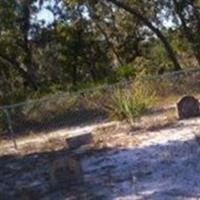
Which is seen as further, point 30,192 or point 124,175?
Answer: point 30,192

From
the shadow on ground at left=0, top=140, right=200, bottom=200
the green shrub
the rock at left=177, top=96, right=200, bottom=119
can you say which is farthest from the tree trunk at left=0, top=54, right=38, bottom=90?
the shadow on ground at left=0, top=140, right=200, bottom=200

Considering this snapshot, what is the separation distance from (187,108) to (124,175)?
15.6 ft

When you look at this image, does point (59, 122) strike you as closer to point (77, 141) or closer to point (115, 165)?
point (77, 141)

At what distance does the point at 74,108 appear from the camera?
58.4ft

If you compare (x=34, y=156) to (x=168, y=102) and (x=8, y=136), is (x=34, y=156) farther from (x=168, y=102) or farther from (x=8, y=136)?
(x=168, y=102)

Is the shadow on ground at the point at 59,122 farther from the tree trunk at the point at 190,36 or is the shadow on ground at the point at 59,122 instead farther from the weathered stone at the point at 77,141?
the tree trunk at the point at 190,36

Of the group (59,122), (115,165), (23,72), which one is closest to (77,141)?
(115,165)

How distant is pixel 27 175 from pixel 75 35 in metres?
26.9

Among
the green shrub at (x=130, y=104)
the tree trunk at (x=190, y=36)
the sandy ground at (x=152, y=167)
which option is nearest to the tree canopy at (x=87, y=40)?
the tree trunk at (x=190, y=36)

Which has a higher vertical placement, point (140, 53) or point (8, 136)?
point (140, 53)

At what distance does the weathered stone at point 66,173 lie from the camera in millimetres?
9781

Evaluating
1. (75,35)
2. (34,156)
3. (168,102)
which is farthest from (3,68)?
(34,156)

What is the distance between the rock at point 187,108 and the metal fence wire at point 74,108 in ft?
9.46

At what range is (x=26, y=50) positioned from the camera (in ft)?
122
